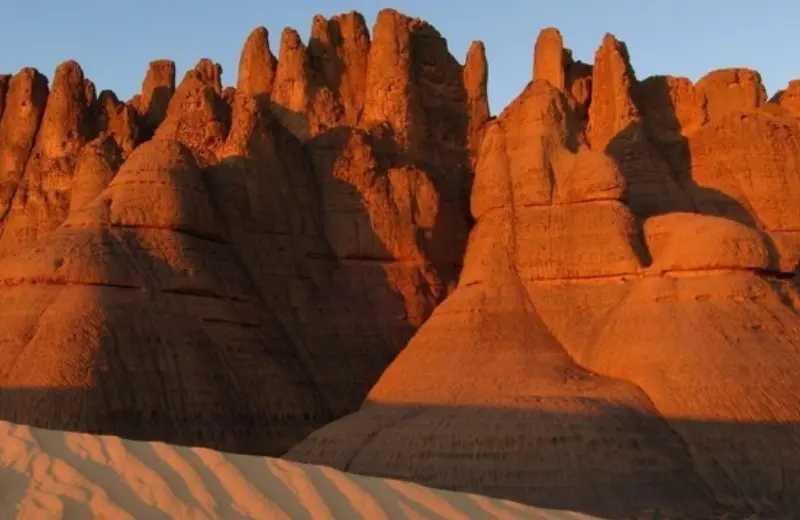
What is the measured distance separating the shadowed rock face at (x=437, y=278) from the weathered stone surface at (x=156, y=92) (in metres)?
6.35

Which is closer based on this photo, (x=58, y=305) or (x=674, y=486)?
(x=674, y=486)

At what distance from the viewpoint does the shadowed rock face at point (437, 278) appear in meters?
24.1

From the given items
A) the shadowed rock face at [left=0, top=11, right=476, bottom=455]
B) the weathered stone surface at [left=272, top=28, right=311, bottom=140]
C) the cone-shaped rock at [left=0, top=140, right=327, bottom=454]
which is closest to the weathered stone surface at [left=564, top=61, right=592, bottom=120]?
the shadowed rock face at [left=0, top=11, right=476, bottom=455]

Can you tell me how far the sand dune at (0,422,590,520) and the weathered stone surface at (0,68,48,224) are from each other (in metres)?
41.3

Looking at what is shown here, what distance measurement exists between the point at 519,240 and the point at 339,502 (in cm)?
2284

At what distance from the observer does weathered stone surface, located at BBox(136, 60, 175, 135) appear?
159 feet

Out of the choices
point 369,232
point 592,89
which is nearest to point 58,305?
point 369,232

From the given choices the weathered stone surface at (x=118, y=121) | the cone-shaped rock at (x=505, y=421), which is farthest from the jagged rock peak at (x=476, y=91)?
the weathered stone surface at (x=118, y=121)

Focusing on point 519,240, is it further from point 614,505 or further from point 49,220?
point 49,220

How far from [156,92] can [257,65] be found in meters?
9.72

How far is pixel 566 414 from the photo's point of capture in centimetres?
2402

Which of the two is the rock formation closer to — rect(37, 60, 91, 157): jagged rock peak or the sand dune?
the sand dune

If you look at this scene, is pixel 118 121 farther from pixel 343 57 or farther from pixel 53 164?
pixel 343 57

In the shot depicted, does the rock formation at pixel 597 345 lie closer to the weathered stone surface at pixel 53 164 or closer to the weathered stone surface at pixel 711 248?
the weathered stone surface at pixel 711 248
